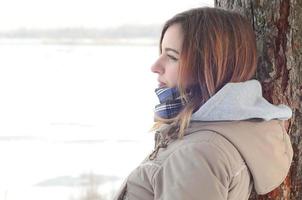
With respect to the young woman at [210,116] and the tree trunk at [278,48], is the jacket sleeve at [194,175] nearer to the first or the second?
the young woman at [210,116]

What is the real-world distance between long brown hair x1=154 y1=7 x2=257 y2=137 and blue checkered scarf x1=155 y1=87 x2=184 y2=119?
2 cm

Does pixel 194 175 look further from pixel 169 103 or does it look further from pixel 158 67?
pixel 158 67

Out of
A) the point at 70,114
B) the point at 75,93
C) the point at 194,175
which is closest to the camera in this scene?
the point at 194,175

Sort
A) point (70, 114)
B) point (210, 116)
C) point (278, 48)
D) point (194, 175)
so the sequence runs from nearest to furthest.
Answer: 1. point (194, 175)
2. point (210, 116)
3. point (278, 48)
4. point (70, 114)

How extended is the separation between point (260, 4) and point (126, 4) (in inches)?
213

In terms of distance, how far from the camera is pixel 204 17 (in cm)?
178

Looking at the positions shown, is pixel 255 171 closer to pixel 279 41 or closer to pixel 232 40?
pixel 232 40

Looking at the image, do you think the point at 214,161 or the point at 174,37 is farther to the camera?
the point at 174,37

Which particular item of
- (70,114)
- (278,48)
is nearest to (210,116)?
(278,48)

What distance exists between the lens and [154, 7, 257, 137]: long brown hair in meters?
1.72

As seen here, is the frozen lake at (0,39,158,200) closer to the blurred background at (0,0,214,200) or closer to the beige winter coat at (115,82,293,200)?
the blurred background at (0,0,214,200)

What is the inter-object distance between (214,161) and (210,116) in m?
0.14

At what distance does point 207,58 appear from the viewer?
1.72 metres

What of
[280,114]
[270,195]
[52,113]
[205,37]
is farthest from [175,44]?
[52,113]
